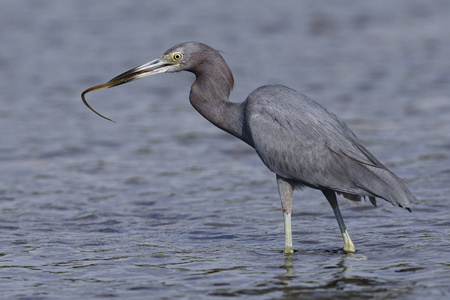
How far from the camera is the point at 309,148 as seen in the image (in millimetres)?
7789

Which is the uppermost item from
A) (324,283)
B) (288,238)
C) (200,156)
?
(200,156)

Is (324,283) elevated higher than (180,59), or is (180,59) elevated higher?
(180,59)

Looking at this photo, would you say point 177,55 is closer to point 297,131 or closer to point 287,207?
point 297,131

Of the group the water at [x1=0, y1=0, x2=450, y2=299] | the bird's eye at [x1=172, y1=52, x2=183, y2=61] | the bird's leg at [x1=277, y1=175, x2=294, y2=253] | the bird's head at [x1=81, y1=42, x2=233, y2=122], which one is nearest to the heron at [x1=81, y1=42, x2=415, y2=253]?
the bird's leg at [x1=277, y1=175, x2=294, y2=253]

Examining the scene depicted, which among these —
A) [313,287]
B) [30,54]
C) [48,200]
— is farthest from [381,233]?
[30,54]

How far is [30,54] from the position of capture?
18578 mm

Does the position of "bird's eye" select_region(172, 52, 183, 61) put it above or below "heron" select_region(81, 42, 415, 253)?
above

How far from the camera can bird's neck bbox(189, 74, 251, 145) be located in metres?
8.27

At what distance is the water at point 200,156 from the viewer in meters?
7.12

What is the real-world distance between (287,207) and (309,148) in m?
0.57

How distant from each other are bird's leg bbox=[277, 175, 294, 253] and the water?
0.37 ft

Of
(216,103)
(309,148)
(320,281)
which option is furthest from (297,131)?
(320,281)

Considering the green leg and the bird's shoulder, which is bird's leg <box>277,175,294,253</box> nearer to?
the green leg

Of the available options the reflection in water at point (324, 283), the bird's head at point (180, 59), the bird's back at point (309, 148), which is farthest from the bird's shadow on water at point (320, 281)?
the bird's head at point (180, 59)
